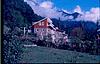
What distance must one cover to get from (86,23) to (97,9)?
440mm

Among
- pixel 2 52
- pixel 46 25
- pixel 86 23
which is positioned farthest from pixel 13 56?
pixel 86 23

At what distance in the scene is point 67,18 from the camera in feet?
43.7

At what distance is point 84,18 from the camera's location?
1327 cm

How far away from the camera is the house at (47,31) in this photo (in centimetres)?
1333

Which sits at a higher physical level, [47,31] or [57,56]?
[47,31]

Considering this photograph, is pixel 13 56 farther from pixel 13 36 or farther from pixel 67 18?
pixel 67 18

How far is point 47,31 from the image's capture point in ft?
43.9

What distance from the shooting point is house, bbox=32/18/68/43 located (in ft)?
43.7

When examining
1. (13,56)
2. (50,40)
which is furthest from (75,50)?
(13,56)

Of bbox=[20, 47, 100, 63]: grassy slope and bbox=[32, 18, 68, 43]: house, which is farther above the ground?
bbox=[32, 18, 68, 43]: house

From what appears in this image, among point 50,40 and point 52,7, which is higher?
point 52,7

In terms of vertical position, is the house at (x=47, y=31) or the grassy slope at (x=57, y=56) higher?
the house at (x=47, y=31)

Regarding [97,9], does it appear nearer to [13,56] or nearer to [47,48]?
[47,48]

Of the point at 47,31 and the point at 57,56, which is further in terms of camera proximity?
the point at 47,31
